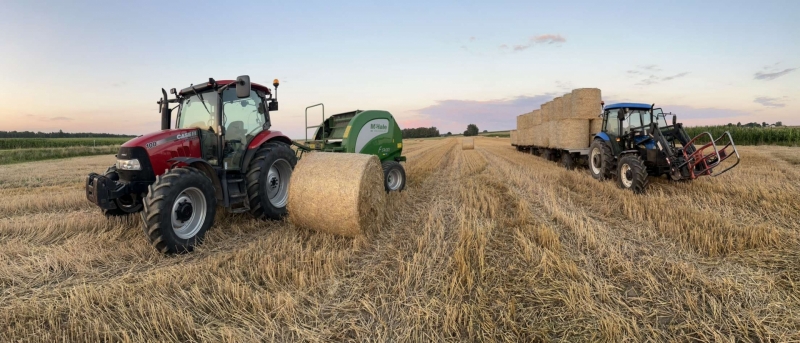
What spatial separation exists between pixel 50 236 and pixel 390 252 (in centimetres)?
448

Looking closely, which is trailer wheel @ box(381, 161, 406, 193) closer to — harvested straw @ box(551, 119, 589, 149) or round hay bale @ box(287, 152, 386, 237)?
round hay bale @ box(287, 152, 386, 237)

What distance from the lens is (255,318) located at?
2.62m

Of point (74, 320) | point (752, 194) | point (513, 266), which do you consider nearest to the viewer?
point (74, 320)

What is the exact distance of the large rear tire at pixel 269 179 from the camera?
5125 mm

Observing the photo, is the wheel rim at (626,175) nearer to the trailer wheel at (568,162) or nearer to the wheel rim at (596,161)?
the wheel rim at (596,161)

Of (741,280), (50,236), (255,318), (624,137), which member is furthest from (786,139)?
(50,236)

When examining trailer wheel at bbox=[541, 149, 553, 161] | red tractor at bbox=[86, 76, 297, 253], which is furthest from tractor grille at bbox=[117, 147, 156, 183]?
trailer wheel at bbox=[541, 149, 553, 161]

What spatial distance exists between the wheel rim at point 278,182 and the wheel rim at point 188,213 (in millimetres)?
1149

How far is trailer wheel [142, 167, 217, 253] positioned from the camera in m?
3.76

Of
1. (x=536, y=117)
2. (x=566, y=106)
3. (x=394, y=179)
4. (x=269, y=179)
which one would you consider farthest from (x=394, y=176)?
(x=536, y=117)

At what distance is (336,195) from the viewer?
4.53 metres

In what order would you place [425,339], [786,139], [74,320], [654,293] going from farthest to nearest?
1. [786,139]
2. [654,293]
3. [74,320]
4. [425,339]

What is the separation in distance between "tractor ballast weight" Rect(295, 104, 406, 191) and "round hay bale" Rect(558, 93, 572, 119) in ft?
23.7

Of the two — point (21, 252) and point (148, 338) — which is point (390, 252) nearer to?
point (148, 338)
